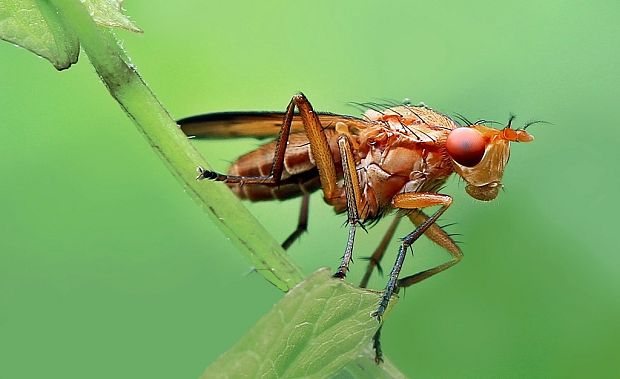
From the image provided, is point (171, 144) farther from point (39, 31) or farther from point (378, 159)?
point (378, 159)

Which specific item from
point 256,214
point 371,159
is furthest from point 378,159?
point 256,214

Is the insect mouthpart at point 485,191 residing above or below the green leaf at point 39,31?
below

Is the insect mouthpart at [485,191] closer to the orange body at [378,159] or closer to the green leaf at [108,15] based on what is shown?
the orange body at [378,159]

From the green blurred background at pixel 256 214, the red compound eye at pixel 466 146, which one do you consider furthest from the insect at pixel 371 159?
the green blurred background at pixel 256 214

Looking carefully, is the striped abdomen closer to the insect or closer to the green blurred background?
the insect

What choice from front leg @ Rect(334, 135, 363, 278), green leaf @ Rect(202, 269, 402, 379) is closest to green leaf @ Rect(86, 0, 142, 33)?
green leaf @ Rect(202, 269, 402, 379)
